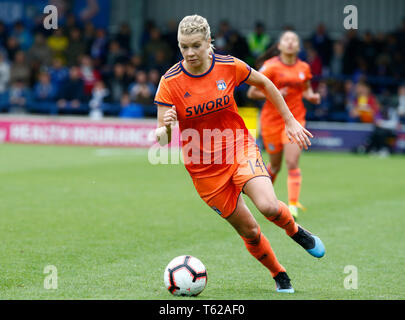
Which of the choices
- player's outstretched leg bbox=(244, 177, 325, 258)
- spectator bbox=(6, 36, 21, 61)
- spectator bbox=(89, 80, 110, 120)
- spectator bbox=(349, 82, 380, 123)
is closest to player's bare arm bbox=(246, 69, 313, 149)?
player's outstretched leg bbox=(244, 177, 325, 258)

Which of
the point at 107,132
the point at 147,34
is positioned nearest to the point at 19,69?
the point at 107,132

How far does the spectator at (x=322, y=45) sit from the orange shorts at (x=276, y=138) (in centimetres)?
1324

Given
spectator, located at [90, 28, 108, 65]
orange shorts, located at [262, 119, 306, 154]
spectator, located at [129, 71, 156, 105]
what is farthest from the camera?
spectator, located at [90, 28, 108, 65]

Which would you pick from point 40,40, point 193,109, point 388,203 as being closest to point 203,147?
point 193,109

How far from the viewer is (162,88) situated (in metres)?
5.79

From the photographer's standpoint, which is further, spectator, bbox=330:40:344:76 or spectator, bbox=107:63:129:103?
spectator, bbox=330:40:344:76

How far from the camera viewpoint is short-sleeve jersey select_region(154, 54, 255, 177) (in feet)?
18.9

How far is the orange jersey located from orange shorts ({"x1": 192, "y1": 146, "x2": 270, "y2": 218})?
14.4 feet

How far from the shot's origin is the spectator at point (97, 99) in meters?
22.0

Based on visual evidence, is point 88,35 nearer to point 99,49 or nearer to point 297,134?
point 99,49

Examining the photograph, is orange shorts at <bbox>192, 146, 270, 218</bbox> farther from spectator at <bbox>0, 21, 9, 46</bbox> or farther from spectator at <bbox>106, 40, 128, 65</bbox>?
spectator at <bbox>0, 21, 9, 46</bbox>

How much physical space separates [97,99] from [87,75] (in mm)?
1110

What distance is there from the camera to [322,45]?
2295cm
